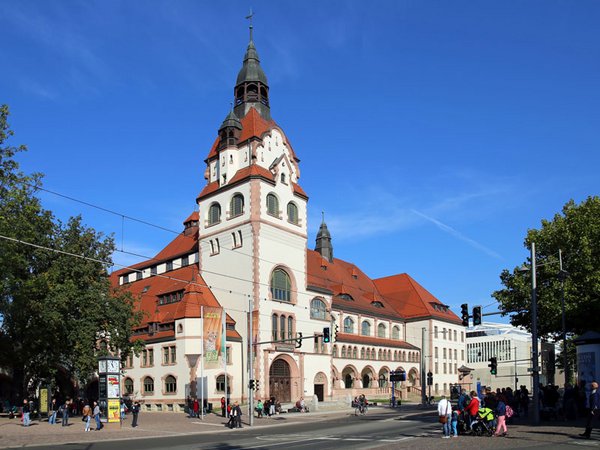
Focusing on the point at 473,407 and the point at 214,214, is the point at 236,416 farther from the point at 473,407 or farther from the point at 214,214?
the point at 214,214

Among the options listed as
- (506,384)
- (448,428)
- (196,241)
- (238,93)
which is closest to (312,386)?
(196,241)

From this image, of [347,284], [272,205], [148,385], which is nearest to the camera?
[148,385]

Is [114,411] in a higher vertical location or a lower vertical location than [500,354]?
higher

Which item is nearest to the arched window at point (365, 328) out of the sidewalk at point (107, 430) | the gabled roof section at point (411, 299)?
the gabled roof section at point (411, 299)

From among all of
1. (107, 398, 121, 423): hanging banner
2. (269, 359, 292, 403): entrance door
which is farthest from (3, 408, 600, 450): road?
(269, 359, 292, 403): entrance door

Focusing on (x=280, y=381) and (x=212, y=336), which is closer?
(x=212, y=336)

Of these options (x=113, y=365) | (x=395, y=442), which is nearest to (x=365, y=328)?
(x=113, y=365)

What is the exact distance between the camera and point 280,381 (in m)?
56.2

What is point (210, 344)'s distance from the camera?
1839 inches

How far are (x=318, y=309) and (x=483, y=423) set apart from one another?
39.7m

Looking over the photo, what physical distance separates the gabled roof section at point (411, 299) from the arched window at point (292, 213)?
32.2 meters

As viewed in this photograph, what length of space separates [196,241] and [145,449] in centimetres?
4385

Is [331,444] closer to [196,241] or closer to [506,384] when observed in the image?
[196,241]

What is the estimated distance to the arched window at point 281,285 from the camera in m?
57.0
